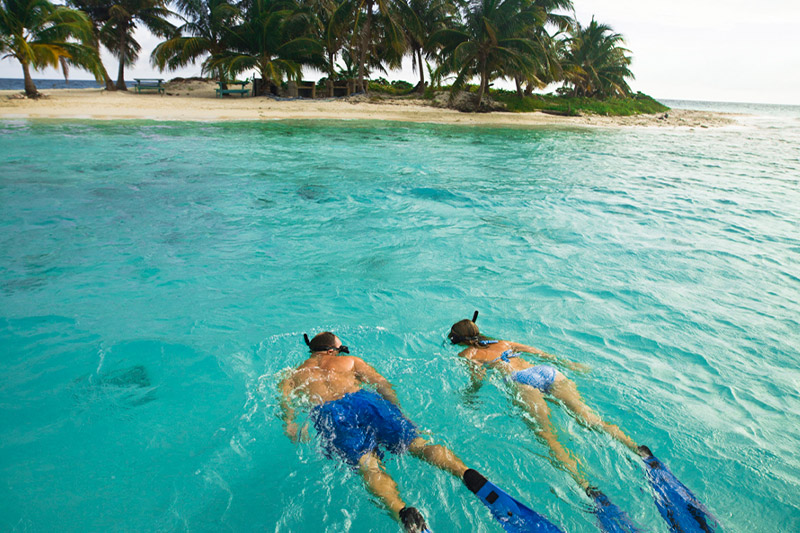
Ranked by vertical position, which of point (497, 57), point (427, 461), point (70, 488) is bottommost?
point (70, 488)

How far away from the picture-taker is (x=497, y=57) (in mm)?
29219

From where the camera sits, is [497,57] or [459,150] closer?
[459,150]

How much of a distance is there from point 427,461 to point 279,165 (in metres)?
12.7

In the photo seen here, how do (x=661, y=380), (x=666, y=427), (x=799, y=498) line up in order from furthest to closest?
1. (x=661, y=380)
2. (x=666, y=427)
3. (x=799, y=498)

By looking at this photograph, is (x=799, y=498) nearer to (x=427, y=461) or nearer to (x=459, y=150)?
(x=427, y=461)

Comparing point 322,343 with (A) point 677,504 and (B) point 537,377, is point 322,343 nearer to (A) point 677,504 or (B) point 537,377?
(B) point 537,377

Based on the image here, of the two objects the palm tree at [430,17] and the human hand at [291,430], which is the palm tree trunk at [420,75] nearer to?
the palm tree at [430,17]

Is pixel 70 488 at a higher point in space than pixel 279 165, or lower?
lower

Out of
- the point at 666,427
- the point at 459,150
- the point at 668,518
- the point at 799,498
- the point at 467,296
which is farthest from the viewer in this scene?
the point at 459,150

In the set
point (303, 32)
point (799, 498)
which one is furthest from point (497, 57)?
point (799, 498)

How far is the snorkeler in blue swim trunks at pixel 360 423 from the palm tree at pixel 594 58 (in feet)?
133

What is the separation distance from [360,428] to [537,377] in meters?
1.57

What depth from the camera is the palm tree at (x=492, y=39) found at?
27750 millimetres

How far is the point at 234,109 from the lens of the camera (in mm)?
26562
